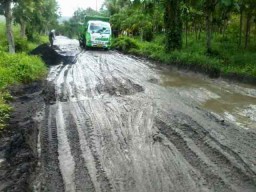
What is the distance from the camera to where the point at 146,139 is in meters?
7.12

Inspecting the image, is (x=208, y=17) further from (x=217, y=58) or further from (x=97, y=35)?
(x=97, y=35)

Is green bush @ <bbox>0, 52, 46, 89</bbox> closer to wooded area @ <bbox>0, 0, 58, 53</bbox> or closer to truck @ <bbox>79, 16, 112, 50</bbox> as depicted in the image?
wooded area @ <bbox>0, 0, 58, 53</bbox>

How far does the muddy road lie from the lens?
17.6ft

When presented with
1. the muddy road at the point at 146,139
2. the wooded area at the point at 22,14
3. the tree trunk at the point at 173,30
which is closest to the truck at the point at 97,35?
the wooded area at the point at 22,14

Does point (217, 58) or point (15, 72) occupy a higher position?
point (217, 58)

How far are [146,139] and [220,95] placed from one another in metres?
5.50

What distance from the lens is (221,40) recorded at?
2316cm

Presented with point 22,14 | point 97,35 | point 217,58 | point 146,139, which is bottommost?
point 146,139

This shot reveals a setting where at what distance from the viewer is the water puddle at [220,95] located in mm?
9256

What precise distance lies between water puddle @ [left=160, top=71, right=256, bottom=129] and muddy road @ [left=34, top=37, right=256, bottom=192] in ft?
0.11

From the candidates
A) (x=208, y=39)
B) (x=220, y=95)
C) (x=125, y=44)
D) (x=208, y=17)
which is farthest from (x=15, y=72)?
(x=125, y=44)

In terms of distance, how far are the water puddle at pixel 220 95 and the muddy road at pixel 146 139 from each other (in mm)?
33

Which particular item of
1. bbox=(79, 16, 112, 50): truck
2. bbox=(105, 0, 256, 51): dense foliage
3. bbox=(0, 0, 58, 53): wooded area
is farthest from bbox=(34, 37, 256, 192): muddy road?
bbox=(79, 16, 112, 50): truck

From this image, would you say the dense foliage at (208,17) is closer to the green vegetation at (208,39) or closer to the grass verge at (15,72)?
the green vegetation at (208,39)
